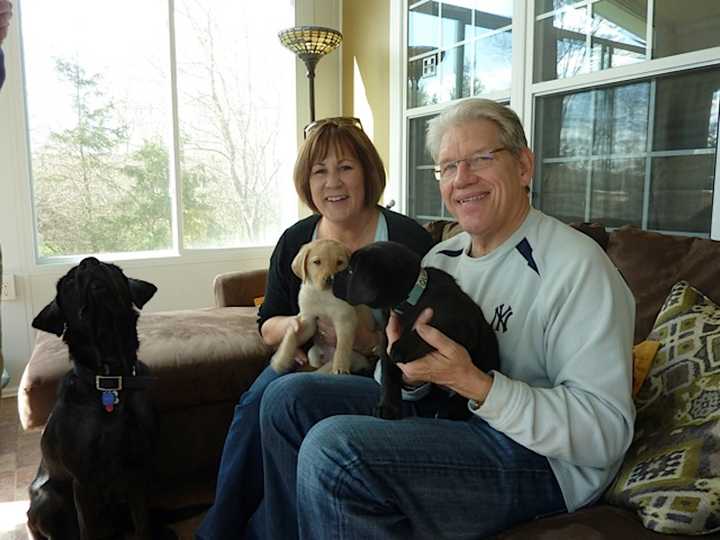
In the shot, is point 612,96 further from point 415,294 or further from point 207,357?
point 207,357

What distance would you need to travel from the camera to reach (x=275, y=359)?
171 cm

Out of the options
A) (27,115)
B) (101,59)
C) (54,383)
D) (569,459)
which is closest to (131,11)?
(101,59)

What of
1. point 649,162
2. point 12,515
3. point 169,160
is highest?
point 169,160

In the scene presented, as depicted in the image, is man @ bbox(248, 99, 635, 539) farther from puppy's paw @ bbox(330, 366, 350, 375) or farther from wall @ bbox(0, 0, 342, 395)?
wall @ bbox(0, 0, 342, 395)

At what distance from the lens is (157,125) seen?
3725 millimetres

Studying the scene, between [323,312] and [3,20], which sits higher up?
[3,20]

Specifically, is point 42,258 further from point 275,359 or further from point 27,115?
point 275,359

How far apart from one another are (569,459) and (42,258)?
3423 mm

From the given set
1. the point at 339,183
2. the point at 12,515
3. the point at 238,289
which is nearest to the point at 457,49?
the point at 238,289

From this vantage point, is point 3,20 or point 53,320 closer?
point 3,20

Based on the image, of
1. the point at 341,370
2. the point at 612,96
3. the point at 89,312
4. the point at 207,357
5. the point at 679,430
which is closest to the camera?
the point at 679,430

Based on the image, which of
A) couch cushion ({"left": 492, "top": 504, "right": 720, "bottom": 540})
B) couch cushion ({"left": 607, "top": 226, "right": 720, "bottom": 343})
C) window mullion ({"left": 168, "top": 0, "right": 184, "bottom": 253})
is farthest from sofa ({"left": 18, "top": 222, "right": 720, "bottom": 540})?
window mullion ({"left": 168, "top": 0, "right": 184, "bottom": 253})

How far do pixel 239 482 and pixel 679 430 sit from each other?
1.11 meters

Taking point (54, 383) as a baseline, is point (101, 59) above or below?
above
